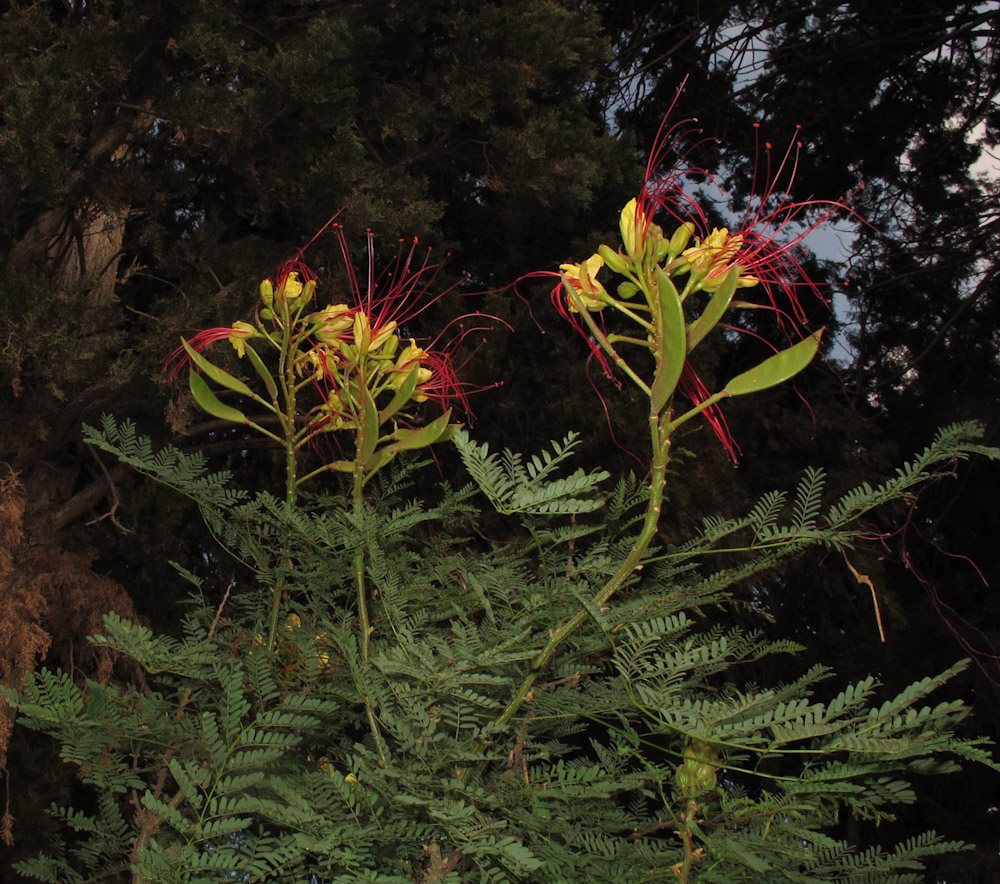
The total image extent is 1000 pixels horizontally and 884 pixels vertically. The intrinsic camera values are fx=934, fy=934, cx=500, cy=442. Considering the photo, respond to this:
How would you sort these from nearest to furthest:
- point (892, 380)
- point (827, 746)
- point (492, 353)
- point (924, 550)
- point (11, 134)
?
point (827, 746), point (11, 134), point (492, 353), point (892, 380), point (924, 550)

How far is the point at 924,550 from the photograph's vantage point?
127 inches

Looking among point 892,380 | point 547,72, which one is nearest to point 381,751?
point 547,72

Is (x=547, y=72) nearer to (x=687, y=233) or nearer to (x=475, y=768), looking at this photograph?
(x=687, y=233)

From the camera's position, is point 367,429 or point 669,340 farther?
point 367,429

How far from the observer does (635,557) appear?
0.50m

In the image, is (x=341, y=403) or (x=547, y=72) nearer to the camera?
(x=341, y=403)

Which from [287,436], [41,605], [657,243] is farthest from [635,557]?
[41,605]

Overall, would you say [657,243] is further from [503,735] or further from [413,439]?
[503,735]

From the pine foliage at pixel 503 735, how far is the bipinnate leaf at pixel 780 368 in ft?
0.28

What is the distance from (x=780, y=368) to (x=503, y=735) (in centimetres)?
30

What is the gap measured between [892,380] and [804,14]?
1.26m

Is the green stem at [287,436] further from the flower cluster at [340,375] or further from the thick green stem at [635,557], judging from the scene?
the thick green stem at [635,557]

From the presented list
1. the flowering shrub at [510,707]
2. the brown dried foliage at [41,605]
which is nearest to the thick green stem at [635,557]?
the flowering shrub at [510,707]

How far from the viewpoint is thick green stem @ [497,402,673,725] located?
50 centimetres
